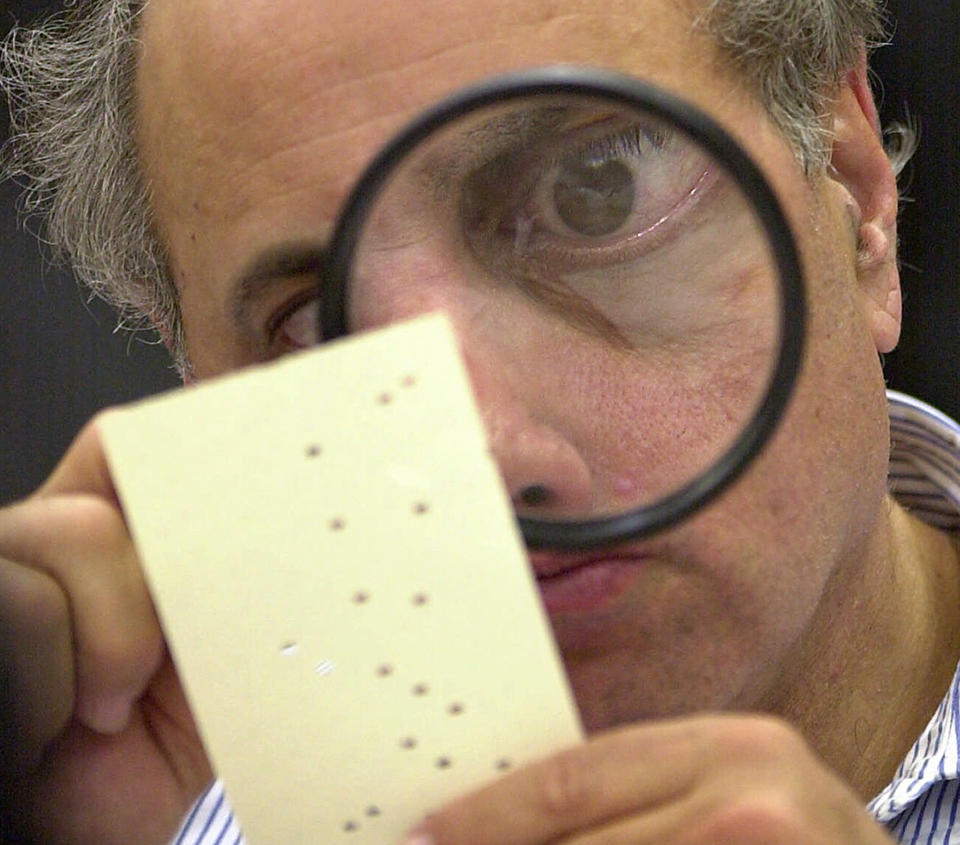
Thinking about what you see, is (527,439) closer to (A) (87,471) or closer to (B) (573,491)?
(B) (573,491)

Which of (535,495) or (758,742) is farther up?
(535,495)

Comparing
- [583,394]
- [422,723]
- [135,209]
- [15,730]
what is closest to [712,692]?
[583,394]

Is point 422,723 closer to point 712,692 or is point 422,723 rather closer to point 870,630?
point 712,692

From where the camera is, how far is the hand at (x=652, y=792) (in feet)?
2.75

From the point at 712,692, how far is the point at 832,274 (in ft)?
1.80

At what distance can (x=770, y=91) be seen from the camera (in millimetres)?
1595

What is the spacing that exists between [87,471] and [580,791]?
52 cm

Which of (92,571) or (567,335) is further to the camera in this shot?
(567,335)

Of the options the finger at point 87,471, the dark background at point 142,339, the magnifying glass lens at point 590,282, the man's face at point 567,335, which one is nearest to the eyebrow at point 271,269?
the man's face at point 567,335

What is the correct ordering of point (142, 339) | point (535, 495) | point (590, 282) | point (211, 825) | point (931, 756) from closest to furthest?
point (535, 495) < point (590, 282) < point (931, 756) < point (211, 825) < point (142, 339)

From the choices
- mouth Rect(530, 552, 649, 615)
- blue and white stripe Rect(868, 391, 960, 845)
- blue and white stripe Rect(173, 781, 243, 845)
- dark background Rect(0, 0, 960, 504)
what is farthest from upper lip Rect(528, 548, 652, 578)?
dark background Rect(0, 0, 960, 504)

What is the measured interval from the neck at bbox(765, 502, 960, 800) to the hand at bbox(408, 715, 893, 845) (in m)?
0.82

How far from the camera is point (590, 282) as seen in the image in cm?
141

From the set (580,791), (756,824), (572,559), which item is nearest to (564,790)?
(580,791)
